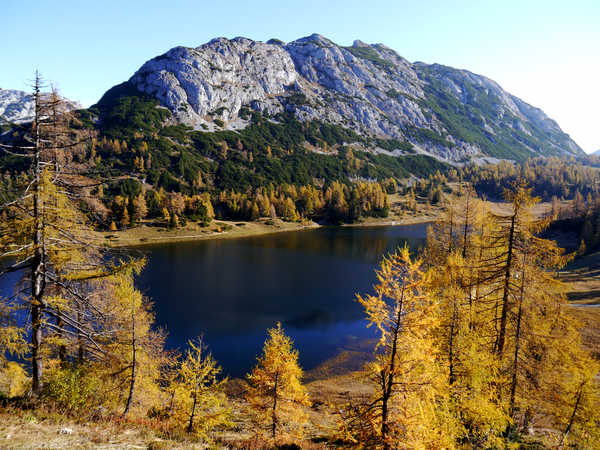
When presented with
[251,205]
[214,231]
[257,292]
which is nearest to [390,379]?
[257,292]

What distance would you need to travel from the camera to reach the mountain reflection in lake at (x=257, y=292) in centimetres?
4041

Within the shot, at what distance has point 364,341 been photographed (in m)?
41.5

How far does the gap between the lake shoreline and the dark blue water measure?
25.7ft

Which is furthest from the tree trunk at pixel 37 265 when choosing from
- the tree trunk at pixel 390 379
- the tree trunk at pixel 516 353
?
the tree trunk at pixel 516 353

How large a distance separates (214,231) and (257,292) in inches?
2517

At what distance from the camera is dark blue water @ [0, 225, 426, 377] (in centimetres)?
4034

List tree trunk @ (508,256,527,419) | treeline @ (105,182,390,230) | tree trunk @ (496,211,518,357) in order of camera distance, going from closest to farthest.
A: tree trunk @ (508,256,527,419) → tree trunk @ (496,211,518,357) → treeline @ (105,182,390,230)

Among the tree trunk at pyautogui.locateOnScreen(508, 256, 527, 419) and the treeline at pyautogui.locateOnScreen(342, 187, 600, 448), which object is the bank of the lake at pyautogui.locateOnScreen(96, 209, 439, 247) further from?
the tree trunk at pyautogui.locateOnScreen(508, 256, 527, 419)

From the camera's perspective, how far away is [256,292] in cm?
5778

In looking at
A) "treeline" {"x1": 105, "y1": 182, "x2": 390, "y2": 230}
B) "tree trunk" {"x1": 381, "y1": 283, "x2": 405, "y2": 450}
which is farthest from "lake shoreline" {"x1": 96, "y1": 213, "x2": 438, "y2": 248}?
"tree trunk" {"x1": 381, "y1": 283, "x2": 405, "y2": 450}

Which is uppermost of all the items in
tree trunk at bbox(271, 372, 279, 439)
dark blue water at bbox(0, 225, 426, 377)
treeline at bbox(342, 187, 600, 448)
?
treeline at bbox(342, 187, 600, 448)

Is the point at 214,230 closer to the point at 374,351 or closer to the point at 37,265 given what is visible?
the point at 37,265

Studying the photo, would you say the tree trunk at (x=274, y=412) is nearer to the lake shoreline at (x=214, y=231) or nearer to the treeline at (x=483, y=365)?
the treeline at (x=483, y=365)

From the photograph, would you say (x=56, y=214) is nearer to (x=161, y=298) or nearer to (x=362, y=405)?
(x=362, y=405)
